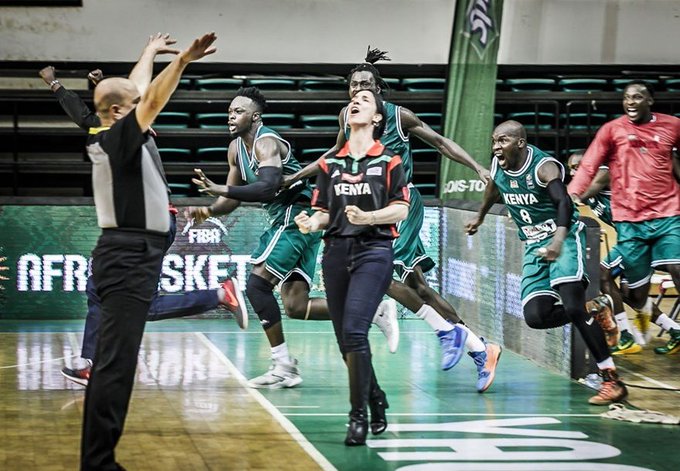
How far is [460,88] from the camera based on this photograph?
1418cm

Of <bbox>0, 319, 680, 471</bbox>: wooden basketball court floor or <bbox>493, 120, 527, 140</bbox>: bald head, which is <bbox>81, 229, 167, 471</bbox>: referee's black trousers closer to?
<bbox>0, 319, 680, 471</bbox>: wooden basketball court floor

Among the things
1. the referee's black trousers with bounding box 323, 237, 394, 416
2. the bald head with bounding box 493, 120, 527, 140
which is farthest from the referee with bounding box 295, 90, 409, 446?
the bald head with bounding box 493, 120, 527, 140

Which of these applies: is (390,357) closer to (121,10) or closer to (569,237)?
(569,237)

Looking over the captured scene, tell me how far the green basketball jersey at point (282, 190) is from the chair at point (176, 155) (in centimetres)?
677

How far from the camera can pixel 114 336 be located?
5652mm

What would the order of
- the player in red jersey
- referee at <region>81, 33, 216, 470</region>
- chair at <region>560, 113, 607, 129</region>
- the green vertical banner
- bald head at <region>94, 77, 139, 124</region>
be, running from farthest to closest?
chair at <region>560, 113, 607, 129</region>
the green vertical banner
the player in red jersey
bald head at <region>94, 77, 139, 124</region>
referee at <region>81, 33, 216, 470</region>

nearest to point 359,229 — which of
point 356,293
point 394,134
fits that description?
point 356,293

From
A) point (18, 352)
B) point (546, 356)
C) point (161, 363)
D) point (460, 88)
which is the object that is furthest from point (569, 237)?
point (460, 88)

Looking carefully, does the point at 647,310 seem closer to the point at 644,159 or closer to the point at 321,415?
the point at 644,159

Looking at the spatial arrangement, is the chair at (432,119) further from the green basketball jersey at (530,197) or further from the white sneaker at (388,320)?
the white sneaker at (388,320)

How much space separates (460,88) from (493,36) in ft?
2.53

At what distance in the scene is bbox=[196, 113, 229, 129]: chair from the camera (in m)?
16.4

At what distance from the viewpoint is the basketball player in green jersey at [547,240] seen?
8.23 metres

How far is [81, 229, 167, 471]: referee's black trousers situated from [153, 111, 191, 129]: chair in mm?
10680
